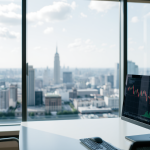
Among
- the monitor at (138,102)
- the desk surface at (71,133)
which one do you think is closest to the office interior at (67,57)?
the desk surface at (71,133)

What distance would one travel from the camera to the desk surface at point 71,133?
140 cm

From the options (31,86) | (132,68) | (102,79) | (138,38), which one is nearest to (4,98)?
Result: (31,86)

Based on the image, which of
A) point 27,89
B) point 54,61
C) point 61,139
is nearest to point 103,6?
point 54,61

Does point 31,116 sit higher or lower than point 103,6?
lower

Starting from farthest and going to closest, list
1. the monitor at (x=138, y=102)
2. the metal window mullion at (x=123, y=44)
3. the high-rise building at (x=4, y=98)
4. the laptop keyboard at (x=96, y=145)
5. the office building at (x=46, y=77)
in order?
the metal window mullion at (x=123, y=44) → the office building at (x=46, y=77) → the high-rise building at (x=4, y=98) → the monitor at (x=138, y=102) → the laptop keyboard at (x=96, y=145)

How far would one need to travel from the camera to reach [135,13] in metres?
2.83

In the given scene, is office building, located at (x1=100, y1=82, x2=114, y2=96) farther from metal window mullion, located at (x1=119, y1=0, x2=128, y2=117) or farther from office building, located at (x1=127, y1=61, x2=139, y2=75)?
office building, located at (x1=127, y1=61, x2=139, y2=75)

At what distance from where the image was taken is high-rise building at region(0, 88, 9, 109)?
2494 mm

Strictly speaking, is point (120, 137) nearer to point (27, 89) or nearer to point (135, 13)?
point (27, 89)

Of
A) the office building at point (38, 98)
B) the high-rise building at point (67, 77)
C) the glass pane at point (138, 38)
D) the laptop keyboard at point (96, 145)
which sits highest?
the glass pane at point (138, 38)

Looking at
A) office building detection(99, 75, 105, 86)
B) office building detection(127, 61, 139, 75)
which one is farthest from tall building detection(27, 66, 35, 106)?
office building detection(127, 61, 139, 75)

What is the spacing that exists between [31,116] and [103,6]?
186 centimetres

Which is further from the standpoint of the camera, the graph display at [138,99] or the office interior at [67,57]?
the office interior at [67,57]

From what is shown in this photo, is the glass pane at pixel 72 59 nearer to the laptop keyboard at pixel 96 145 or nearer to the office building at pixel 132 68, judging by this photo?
the office building at pixel 132 68
